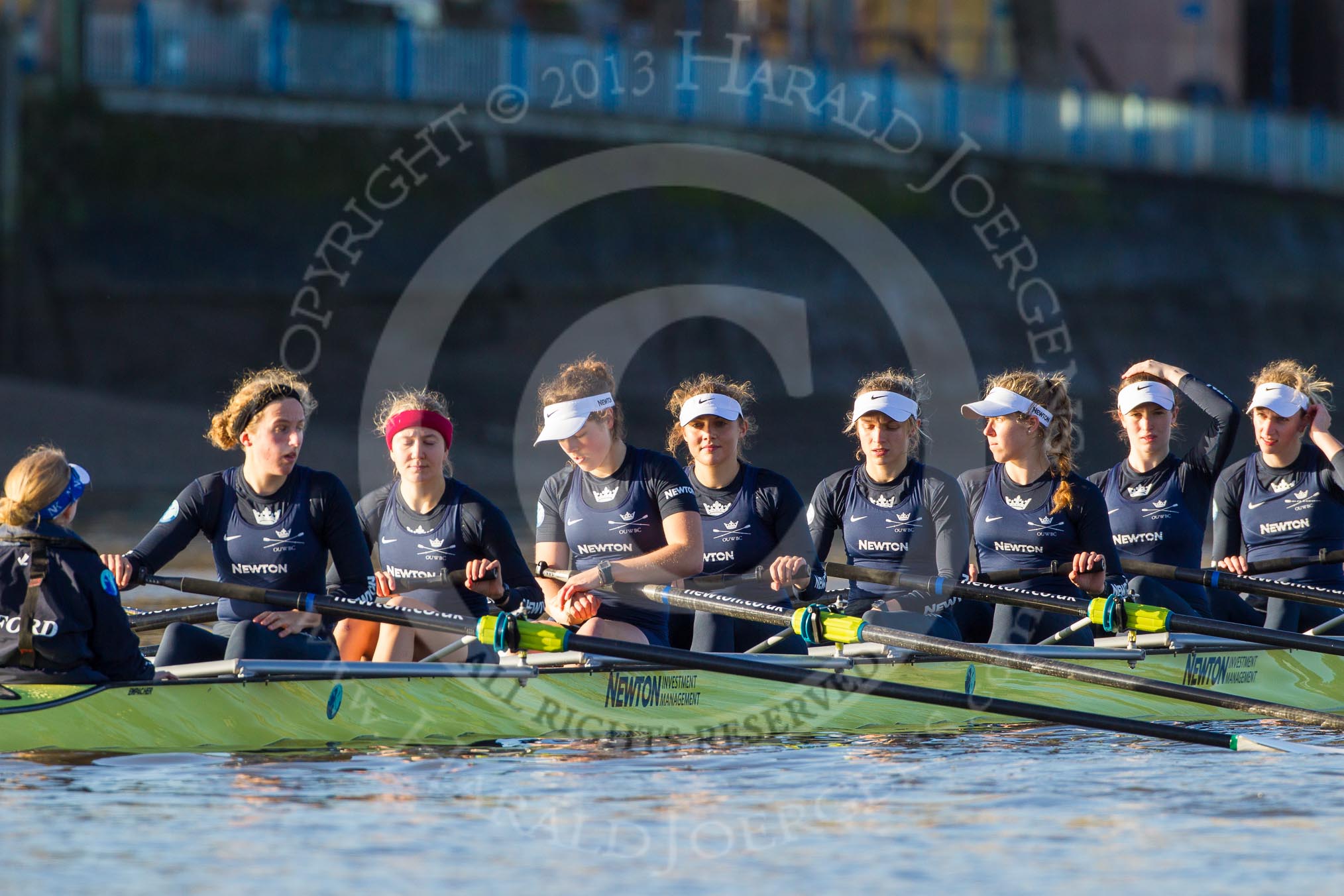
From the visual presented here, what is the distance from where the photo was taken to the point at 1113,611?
952 cm

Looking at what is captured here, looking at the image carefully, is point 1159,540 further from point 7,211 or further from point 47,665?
point 7,211

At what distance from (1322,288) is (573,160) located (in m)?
13.5

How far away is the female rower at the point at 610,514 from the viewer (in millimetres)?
8984

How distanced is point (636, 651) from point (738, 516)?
59.2 inches

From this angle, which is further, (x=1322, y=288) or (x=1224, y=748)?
(x=1322, y=288)

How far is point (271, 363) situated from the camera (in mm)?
25391

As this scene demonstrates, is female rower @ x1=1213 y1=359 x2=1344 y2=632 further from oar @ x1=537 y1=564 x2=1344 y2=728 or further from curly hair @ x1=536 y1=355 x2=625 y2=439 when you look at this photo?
curly hair @ x1=536 y1=355 x2=625 y2=439

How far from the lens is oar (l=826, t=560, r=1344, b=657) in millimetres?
9508

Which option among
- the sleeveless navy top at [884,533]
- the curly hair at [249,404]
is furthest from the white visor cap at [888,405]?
the curly hair at [249,404]

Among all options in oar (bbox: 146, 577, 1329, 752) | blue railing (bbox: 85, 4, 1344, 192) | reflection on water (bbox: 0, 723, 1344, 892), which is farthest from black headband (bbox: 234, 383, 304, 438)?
blue railing (bbox: 85, 4, 1344, 192)

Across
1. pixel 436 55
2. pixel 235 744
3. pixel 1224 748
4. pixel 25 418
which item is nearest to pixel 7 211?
pixel 25 418

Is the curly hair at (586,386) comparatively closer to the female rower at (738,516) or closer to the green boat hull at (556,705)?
the female rower at (738,516)

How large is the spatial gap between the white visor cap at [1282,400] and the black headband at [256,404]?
5655 millimetres

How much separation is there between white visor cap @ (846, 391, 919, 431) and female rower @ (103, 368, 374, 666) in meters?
2.71
